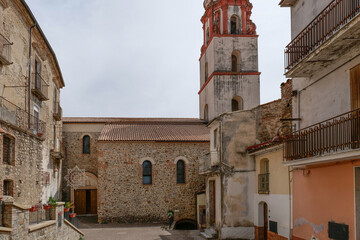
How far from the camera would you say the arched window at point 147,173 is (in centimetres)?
3094

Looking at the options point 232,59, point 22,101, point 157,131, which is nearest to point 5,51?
point 22,101

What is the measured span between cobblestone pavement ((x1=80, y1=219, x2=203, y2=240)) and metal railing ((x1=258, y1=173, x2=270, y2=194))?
5132 millimetres

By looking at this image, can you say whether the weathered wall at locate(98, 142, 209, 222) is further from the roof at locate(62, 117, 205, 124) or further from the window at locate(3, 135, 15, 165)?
the window at locate(3, 135, 15, 165)

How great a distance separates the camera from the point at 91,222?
30.0 metres

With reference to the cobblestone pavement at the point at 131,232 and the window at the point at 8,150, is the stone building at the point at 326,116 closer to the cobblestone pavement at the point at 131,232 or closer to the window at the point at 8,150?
the window at the point at 8,150

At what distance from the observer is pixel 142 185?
30.5m

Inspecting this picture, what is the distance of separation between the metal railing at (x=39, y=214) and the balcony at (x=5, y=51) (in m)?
5.59

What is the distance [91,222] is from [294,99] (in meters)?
20.7

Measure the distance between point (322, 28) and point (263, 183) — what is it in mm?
10585

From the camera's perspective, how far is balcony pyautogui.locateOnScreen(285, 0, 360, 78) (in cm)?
930

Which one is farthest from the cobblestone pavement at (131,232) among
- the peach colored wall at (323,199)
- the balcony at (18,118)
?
the peach colored wall at (323,199)

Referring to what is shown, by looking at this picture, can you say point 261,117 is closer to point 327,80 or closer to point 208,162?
point 208,162

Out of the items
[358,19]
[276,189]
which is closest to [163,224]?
[276,189]

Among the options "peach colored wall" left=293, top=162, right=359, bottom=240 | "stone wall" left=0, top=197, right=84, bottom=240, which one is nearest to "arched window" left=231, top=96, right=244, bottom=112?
"stone wall" left=0, top=197, right=84, bottom=240
